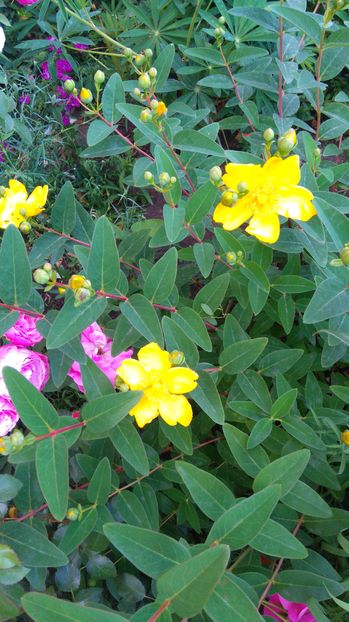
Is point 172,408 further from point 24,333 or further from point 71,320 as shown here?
point 24,333

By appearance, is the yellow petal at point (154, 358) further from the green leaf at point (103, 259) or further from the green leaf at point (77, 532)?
the green leaf at point (77, 532)

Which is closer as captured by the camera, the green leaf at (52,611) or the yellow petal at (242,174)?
the green leaf at (52,611)

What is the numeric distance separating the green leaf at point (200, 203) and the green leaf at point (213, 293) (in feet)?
0.40

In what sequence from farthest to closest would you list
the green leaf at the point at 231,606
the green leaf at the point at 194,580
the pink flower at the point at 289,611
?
the pink flower at the point at 289,611 → the green leaf at the point at 231,606 → the green leaf at the point at 194,580

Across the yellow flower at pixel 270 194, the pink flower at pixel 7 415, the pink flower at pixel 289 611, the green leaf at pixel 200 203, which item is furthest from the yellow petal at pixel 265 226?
the pink flower at pixel 289 611

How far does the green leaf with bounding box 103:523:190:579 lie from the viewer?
2.45 feet

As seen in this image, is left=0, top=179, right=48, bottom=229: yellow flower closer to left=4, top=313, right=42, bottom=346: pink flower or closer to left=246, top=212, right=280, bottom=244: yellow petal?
left=4, top=313, right=42, bottom=346: pink flower

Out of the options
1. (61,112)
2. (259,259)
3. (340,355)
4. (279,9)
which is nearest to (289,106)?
(279,9)

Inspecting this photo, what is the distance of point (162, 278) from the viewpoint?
3.29 feet

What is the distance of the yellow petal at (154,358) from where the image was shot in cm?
92

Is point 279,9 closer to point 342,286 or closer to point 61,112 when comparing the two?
point 342,286

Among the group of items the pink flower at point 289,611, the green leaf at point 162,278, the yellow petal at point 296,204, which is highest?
the yellow petal at point 296,204

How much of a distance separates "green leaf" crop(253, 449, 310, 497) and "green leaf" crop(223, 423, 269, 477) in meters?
0.13

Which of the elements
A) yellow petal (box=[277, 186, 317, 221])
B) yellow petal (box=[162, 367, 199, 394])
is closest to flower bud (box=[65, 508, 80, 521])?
yellow petal (box=[162, 367, 199, 394])
